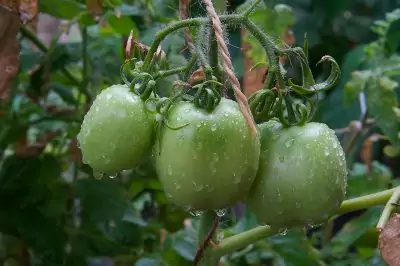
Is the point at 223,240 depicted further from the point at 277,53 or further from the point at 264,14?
the point at 264,14

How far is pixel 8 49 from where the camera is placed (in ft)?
2.77

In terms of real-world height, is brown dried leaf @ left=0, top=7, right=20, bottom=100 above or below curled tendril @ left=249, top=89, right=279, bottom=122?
below

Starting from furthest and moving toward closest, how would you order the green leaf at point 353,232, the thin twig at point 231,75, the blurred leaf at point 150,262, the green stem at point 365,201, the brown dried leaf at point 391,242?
the green leaf at point 353,232 < the blurred leaf at point 150,262 < the green stem at point 365,201 < the brown dried leaf at point 391,242 < the thin twig at point 231,75

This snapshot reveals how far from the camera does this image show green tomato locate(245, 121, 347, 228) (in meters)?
0.53

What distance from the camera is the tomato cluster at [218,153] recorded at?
1.64ft

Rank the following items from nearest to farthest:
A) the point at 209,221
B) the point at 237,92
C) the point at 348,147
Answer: the point at 237,92
the point at 209,221
the point at 348,147

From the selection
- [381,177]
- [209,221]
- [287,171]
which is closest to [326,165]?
[287,171]

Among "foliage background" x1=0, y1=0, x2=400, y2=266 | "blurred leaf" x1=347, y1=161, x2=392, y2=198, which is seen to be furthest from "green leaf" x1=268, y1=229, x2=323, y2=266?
"blurred leaf" x1=347, y1=161, x2=392, y2=198

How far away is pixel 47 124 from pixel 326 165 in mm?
659

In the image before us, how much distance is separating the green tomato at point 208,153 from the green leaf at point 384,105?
0.54 m

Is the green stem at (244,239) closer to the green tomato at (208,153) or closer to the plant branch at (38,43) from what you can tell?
the green tomato at (208,153)

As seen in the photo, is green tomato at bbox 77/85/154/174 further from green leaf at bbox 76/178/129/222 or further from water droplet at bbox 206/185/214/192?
green leaf at bbox 76/178/129/222

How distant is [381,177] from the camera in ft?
3.36

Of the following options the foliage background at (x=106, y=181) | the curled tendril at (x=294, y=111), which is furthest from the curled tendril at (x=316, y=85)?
the foliage background at (x=106, y=181)
